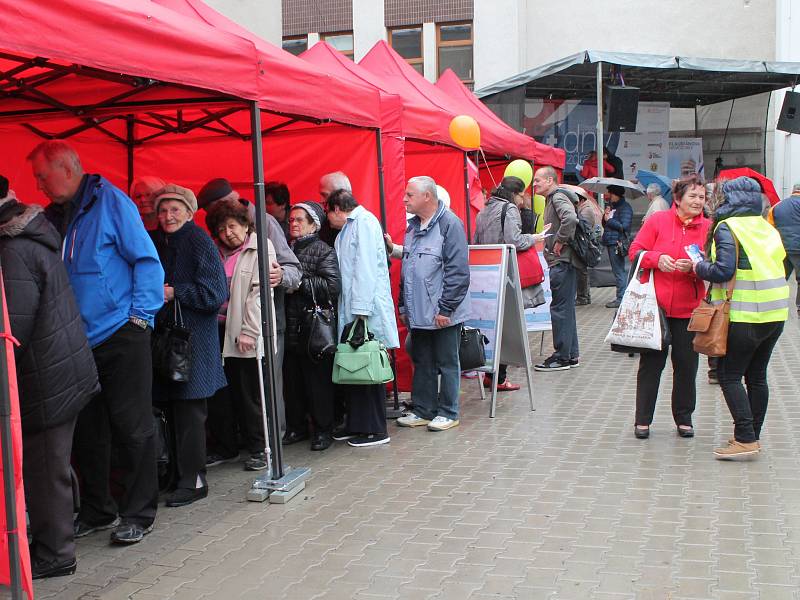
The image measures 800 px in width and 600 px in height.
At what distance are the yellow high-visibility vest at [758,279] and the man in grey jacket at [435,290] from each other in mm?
1818

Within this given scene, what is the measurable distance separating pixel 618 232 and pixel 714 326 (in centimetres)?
838

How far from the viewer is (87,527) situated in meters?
4.77

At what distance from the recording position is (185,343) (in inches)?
197

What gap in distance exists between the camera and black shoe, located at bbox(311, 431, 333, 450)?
638 cm

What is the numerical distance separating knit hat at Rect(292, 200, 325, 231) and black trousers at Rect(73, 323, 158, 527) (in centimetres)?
197

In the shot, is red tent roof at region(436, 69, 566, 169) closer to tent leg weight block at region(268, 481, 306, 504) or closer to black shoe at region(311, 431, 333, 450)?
black shoe at region(311, 431, 333, 450)

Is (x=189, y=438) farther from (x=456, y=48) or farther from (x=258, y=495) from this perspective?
(x=456, y=48)

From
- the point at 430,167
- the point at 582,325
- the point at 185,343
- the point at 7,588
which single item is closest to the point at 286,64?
the point at 185,343

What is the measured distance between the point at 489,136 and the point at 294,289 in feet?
17.0

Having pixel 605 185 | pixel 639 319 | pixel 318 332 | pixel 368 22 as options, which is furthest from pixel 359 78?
pixel 368 22

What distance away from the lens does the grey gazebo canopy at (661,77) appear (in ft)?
48.7

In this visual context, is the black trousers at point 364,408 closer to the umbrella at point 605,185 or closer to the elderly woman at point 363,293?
the elderly woman at point 363,293

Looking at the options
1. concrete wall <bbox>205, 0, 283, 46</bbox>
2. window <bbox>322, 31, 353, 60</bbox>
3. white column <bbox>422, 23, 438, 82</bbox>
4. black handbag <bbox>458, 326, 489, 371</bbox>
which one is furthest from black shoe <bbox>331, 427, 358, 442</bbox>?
window <bbox>322, 31, 353, 60</bbox>

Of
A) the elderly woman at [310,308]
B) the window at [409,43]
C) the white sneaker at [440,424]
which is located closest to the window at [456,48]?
the window at [409,43]
